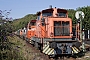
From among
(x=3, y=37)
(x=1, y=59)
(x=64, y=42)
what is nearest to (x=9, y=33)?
(x=3, y=37)

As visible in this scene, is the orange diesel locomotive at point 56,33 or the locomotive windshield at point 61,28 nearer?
the orange diesel locomotive at point 56,33

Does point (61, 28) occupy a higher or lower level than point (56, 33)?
higher

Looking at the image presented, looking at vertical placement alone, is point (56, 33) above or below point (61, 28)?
below

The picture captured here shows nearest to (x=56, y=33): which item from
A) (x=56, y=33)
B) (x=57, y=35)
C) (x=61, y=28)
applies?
(x=56, y=33)

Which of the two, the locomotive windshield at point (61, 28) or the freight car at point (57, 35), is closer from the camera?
the freight car at point (57, 35)

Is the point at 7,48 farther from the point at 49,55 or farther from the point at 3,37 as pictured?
the point at 49,55

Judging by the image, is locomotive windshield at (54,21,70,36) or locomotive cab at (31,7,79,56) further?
locomotive windshield at (54,21,70,36)

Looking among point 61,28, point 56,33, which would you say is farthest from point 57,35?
point 61,28

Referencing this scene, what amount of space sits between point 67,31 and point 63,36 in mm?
464

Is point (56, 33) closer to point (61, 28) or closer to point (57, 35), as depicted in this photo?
point (57, 35)

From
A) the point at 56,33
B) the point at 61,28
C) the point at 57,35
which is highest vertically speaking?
the point at 61,28

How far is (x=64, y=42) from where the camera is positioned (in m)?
12.9

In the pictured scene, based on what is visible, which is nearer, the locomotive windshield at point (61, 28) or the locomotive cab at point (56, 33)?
the locomotive cab at point (56, 33)

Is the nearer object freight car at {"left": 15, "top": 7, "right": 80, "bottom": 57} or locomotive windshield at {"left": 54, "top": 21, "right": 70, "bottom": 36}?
freight car at {"left": 15, "top": 7, "right": 80, "bottom": 57}
